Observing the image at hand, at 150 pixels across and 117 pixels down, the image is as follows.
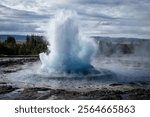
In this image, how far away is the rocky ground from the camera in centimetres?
334

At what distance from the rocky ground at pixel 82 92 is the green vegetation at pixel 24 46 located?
1.38 feet

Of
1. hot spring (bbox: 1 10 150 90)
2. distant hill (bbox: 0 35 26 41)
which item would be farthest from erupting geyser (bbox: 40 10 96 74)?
distant hill (bbox: 0 35 26 41)

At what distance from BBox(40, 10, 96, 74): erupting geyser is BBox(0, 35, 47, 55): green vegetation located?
3.6 inches

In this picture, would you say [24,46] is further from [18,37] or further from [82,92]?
[82,92]

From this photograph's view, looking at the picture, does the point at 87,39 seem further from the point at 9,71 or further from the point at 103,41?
the point at 9,71

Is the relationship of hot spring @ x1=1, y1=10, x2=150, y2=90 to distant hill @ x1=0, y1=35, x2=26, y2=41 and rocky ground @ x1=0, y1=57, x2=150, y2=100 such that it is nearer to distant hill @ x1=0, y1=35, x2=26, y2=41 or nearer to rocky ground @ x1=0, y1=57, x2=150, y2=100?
rocky ground @ x1=0, y1=57, x2=150, y2=100

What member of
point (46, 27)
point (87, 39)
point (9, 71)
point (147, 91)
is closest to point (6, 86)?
point (9, 71)

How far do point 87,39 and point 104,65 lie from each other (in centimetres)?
58

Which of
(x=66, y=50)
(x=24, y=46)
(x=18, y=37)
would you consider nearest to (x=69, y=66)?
(x=66, y=50)

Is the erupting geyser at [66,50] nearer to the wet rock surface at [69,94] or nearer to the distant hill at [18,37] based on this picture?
the distant hill at [18,37]

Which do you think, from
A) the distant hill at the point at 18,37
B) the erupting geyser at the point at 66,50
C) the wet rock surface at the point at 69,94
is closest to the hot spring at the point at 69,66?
the erupting geyser at the point at 66,50

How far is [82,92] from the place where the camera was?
11.5 ft

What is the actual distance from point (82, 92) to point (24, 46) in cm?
89

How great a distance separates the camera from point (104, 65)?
4.51 meters
